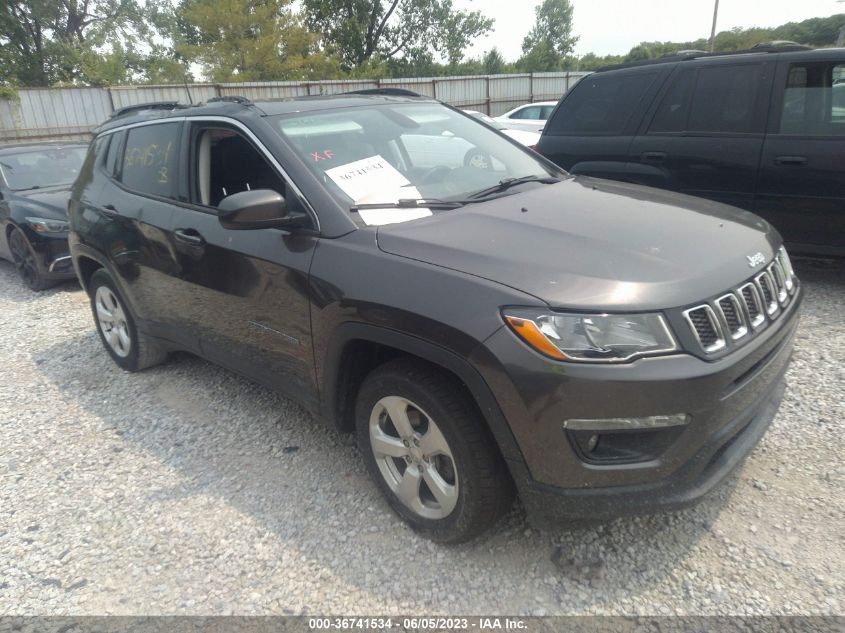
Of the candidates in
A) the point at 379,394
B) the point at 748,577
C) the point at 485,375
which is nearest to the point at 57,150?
the point at 379,394

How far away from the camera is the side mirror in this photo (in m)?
2.58

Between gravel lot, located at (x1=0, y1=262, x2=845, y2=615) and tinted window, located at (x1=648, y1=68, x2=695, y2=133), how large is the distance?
2.31 meters

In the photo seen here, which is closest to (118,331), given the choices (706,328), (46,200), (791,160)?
(46,200)

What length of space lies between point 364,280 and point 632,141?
385cm

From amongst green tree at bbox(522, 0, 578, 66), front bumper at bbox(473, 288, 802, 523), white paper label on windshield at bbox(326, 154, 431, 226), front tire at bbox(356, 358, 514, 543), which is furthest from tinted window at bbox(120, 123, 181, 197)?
green tree at bbox(522, 0, 578, 66)

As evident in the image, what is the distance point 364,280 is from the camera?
7.94 feet

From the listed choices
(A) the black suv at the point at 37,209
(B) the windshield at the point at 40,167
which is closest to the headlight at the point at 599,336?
(A) the black suv at the point at 37,209

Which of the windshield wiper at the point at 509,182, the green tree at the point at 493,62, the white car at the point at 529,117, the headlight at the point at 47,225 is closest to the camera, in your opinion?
the windshield wiper at the point at 509,182

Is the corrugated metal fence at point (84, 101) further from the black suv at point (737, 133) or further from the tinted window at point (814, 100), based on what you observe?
the tinted window at point (814, 100)

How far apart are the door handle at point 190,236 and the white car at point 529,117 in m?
11.2

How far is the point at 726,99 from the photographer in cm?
494

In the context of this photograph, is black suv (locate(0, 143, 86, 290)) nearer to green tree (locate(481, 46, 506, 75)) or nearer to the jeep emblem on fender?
the jeep emblem on fender

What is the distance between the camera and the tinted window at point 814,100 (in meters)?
4.51

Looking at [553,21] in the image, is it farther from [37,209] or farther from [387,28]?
[37,209]
